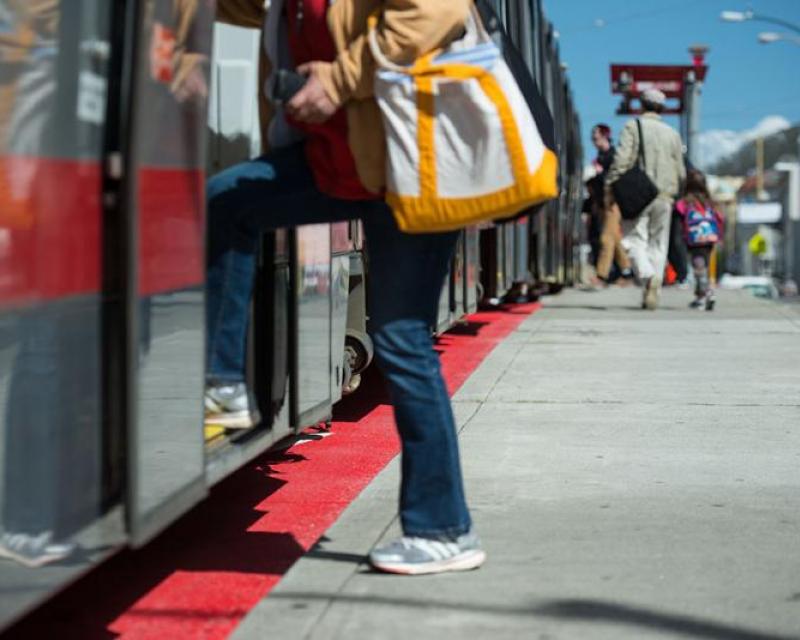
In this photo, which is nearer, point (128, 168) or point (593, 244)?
point (128, 168)

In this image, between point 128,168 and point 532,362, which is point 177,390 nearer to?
point 128,168

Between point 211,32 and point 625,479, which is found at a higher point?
point 211,32

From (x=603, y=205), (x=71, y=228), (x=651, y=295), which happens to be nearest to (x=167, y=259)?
(x=71, y=228)

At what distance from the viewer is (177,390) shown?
4.05 m

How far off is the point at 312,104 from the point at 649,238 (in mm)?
12118

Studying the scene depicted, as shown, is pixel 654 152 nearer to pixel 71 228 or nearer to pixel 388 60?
pixel 388 60

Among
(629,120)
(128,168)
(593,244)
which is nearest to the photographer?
(128,168)

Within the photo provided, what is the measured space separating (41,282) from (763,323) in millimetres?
11306

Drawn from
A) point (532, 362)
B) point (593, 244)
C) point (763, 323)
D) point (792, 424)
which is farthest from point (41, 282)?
point (593, 244)

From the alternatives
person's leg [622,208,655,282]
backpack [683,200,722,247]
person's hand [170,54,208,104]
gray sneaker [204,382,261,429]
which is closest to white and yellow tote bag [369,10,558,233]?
person's hand [170,54,208,104]

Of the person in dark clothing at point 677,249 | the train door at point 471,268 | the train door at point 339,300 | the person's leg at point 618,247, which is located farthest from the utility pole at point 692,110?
the train door at point 339,300

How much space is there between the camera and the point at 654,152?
50.4ft

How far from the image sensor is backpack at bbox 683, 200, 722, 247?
661 inches

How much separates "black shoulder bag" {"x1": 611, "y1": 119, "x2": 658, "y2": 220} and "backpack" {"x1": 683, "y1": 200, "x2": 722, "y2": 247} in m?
1.69
